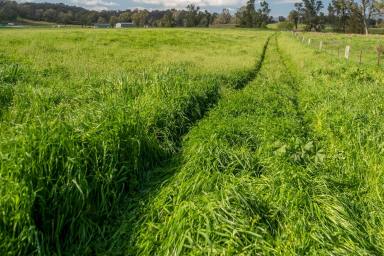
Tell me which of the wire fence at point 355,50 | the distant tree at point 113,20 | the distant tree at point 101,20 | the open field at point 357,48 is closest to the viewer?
the wire fence at point 355,50

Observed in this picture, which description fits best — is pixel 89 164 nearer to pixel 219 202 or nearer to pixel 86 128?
pixel 86 128

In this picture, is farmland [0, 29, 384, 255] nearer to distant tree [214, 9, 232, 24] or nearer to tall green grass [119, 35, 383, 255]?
tall green grass [119, 35, 383, 255]

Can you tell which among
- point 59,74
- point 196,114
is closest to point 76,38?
point 59,74

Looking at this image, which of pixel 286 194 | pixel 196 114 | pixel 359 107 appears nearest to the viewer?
pixel 286 194

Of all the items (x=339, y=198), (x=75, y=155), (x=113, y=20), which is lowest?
(x=339, y=198)

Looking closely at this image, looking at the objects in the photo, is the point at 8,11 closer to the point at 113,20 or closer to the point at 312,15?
the point at 113,20

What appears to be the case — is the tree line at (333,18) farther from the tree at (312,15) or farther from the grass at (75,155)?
the grass at (75,155)

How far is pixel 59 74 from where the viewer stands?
1281cm

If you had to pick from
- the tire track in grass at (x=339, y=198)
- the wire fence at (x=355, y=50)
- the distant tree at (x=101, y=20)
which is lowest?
the tire track in grass at (x=339, y=198)

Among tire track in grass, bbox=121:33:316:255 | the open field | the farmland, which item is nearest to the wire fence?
the open field

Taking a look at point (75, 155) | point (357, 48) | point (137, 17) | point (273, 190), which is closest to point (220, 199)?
point (273, 190)

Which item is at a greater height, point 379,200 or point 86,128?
point 86,128

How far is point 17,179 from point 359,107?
7022 mm

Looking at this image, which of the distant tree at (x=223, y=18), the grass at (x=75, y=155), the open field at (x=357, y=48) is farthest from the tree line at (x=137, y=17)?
the grass at (x=75, y=155)
